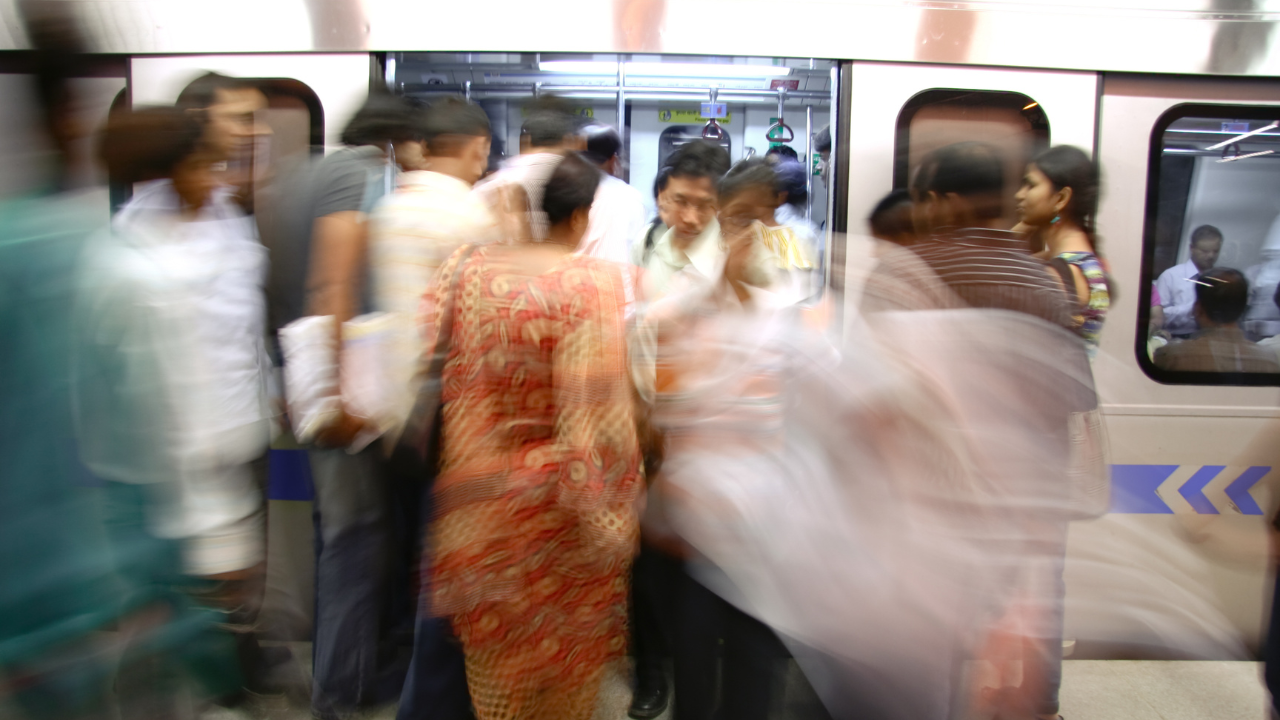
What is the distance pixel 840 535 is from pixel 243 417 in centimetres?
178

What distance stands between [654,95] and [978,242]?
134 inches

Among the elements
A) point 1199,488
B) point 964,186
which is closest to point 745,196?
point 964,186

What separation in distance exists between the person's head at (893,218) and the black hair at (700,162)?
23.0 inches

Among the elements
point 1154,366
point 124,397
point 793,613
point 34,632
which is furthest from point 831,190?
point 34,632

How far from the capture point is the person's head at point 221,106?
2.34 m

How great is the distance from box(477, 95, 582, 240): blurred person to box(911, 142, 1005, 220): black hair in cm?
104

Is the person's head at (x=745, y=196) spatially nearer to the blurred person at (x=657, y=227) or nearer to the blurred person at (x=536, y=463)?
the blurred person at (x=657, y=227)

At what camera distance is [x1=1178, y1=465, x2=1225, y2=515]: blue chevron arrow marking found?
3.08 m

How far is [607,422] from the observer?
1722 millimetres

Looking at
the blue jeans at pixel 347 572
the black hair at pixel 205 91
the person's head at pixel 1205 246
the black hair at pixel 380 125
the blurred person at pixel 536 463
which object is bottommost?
the blue jeans at pixel 347 572

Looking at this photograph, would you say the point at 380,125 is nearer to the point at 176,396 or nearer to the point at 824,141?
the point at 176,396

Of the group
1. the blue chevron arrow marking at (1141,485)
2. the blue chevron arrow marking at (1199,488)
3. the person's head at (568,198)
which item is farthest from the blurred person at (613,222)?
the blue chevron arrow marking at (1199,488)

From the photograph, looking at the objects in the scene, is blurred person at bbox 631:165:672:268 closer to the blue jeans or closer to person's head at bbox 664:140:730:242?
person's head at bbox 664:140:730:242

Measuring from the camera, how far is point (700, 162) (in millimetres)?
2664
